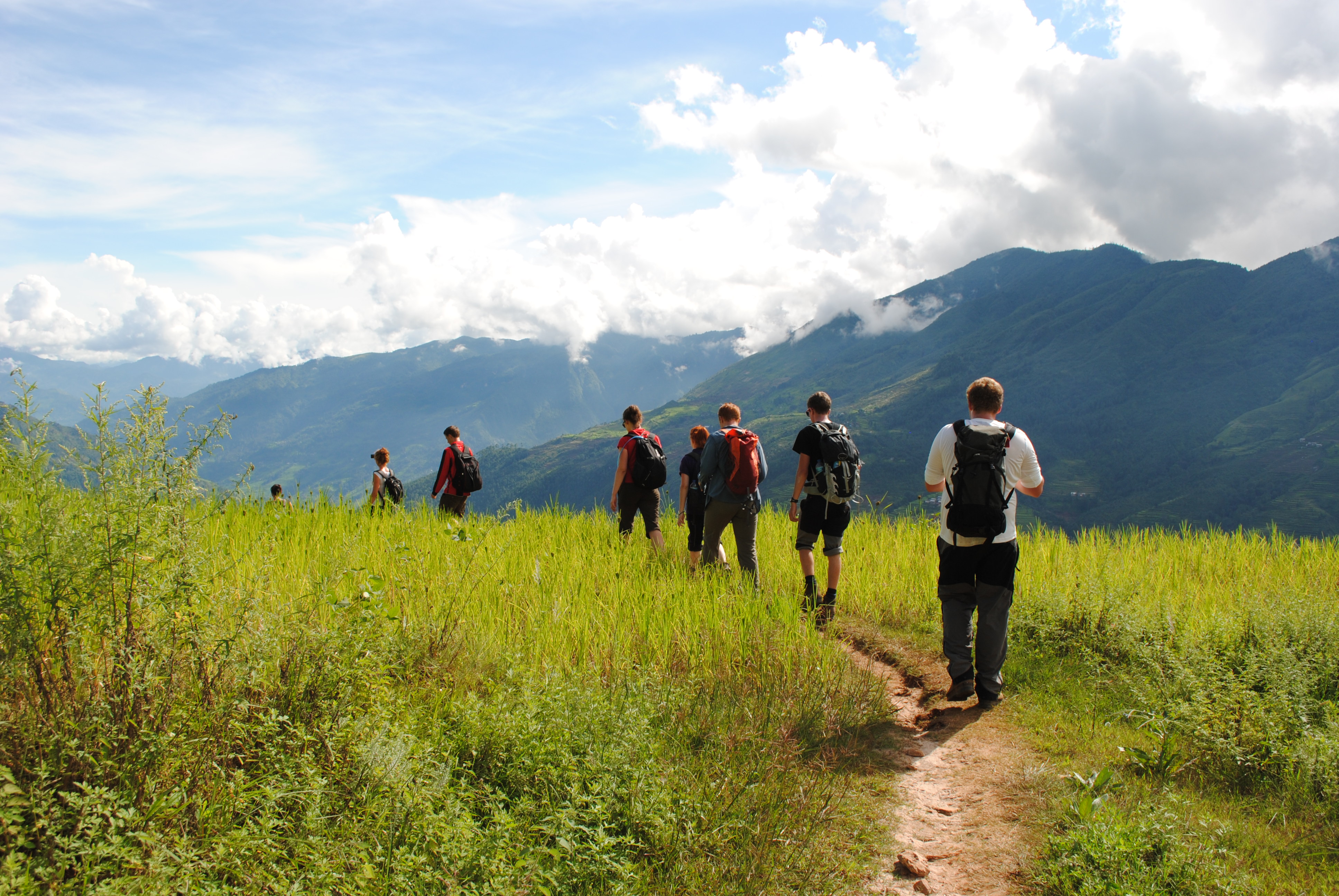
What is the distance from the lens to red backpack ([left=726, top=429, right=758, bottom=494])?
26.1ft

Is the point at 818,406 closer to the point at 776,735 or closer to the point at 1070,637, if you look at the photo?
the point at 1070,637

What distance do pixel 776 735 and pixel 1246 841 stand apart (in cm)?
254

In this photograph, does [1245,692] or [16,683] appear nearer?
[16,683]

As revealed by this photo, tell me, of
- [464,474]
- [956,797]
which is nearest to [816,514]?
[956,797]

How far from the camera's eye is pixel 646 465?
955cm

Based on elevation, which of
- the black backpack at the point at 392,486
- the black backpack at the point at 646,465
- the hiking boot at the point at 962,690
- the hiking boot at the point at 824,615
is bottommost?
the hiking boot at the point at 962,690

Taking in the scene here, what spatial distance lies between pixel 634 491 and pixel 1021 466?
5.35m

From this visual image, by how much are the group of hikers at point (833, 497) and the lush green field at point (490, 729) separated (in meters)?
0.85

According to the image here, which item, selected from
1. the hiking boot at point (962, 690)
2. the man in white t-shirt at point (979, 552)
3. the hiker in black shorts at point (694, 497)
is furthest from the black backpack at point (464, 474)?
the hiking boot at point (962, 690)

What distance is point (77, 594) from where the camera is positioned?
3082 millimetres

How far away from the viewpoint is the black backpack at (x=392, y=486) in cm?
1215

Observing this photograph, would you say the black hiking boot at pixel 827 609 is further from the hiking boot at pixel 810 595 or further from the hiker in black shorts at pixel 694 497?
the hiker in black shorts at pixel 694 497

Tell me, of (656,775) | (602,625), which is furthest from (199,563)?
(602,625)

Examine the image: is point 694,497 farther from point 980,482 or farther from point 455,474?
point 455,474
